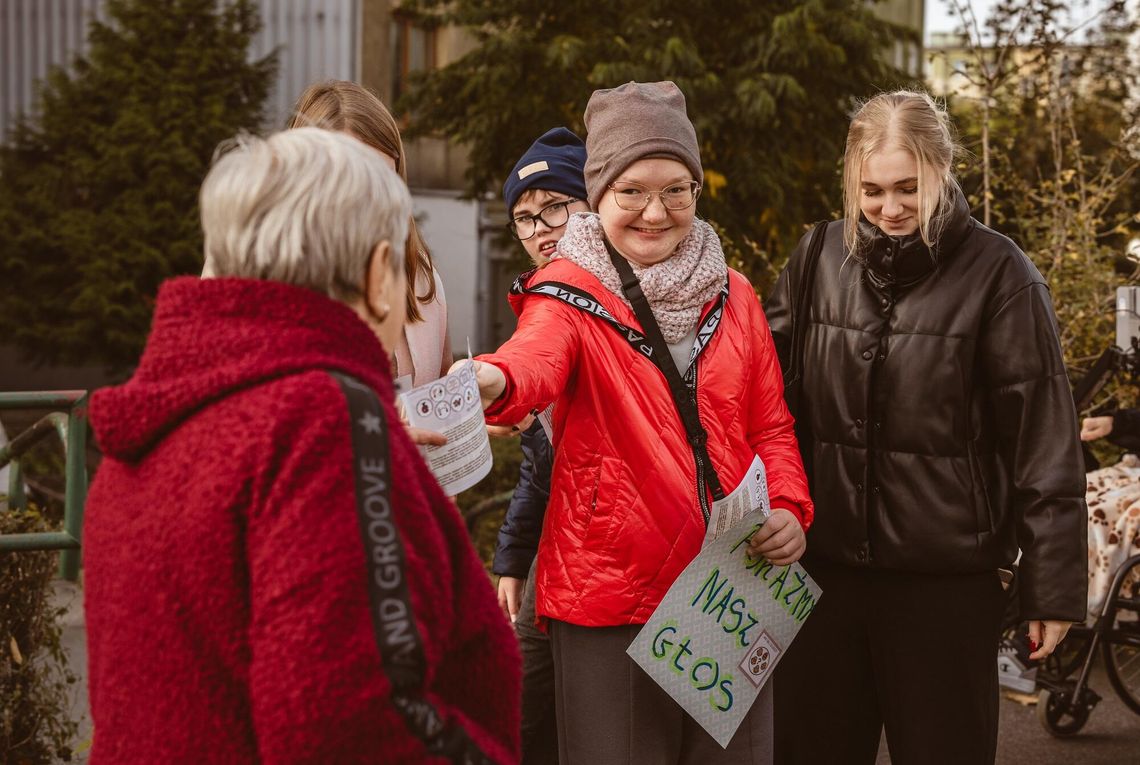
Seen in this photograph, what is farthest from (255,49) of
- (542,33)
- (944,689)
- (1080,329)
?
(944,689)

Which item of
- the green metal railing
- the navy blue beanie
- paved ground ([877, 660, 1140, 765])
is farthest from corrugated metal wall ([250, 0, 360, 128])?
the navy blue beanie

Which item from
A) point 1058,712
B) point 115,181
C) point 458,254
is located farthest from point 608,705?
point 458,254

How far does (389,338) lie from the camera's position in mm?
1646

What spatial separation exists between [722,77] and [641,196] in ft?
33.5

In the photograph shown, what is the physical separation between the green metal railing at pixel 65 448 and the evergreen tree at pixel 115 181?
29.4 feet

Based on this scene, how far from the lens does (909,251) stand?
2.86m

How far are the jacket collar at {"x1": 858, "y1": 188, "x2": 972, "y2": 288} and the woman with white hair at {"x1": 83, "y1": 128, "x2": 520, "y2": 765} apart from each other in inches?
62.9

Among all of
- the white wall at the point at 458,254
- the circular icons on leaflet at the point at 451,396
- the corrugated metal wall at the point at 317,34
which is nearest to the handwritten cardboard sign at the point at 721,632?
the circular icons on leaflet at the point at 451,396

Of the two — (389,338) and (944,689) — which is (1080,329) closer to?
(944,689)

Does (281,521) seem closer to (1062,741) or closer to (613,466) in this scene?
(613,466)

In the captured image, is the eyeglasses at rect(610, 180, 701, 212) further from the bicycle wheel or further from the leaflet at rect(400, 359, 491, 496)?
the bicycle wheel

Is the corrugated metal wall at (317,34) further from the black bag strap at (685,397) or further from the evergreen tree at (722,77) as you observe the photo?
the black bag strap at (685,397)

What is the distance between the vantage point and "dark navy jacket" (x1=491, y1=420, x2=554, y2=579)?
3.27 metres

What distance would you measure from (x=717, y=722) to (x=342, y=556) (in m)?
1.42
